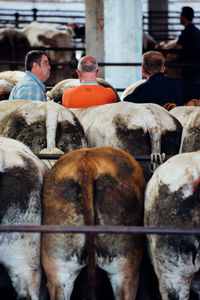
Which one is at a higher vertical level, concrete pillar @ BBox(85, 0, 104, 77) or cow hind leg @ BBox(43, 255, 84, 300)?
concrete pillar @ BBox(85, 0, 104, 77)

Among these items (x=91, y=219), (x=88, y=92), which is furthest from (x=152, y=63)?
(x=91, y=219)

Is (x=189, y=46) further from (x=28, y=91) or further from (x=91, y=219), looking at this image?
(x=91, y=219)

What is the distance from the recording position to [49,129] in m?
4.60

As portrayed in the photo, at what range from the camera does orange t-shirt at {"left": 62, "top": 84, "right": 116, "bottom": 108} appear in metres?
5.84

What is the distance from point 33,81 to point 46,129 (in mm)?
1632

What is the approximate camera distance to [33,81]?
20.2ft

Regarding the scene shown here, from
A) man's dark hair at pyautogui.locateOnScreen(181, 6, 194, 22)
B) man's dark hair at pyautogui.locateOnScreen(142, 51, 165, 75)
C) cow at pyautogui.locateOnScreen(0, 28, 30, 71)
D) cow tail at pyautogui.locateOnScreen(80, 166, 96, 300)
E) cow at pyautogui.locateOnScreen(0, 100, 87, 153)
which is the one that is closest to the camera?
cow tail at pyautogui.locateOnScreen(80, 166, 96, 300)

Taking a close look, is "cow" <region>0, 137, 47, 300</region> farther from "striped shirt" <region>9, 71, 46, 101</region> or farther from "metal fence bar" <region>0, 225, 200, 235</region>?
"striped shirt" <region>9, 71, 46, 101</region>

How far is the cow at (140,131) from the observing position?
4.33 meters

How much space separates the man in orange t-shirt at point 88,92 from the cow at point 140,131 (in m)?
1.11

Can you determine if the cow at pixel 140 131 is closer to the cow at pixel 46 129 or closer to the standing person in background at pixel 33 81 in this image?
the cow at pixel 46 129

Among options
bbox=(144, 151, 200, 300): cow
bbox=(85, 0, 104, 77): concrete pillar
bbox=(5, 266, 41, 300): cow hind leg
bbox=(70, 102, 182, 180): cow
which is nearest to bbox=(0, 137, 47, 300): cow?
bbox=(5, 266, 41, 300): cow hind leg

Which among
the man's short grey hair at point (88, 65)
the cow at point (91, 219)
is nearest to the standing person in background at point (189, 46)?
the man's short grey hair at point (88, 65)

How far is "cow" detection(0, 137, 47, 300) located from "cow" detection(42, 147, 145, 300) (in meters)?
0.06
